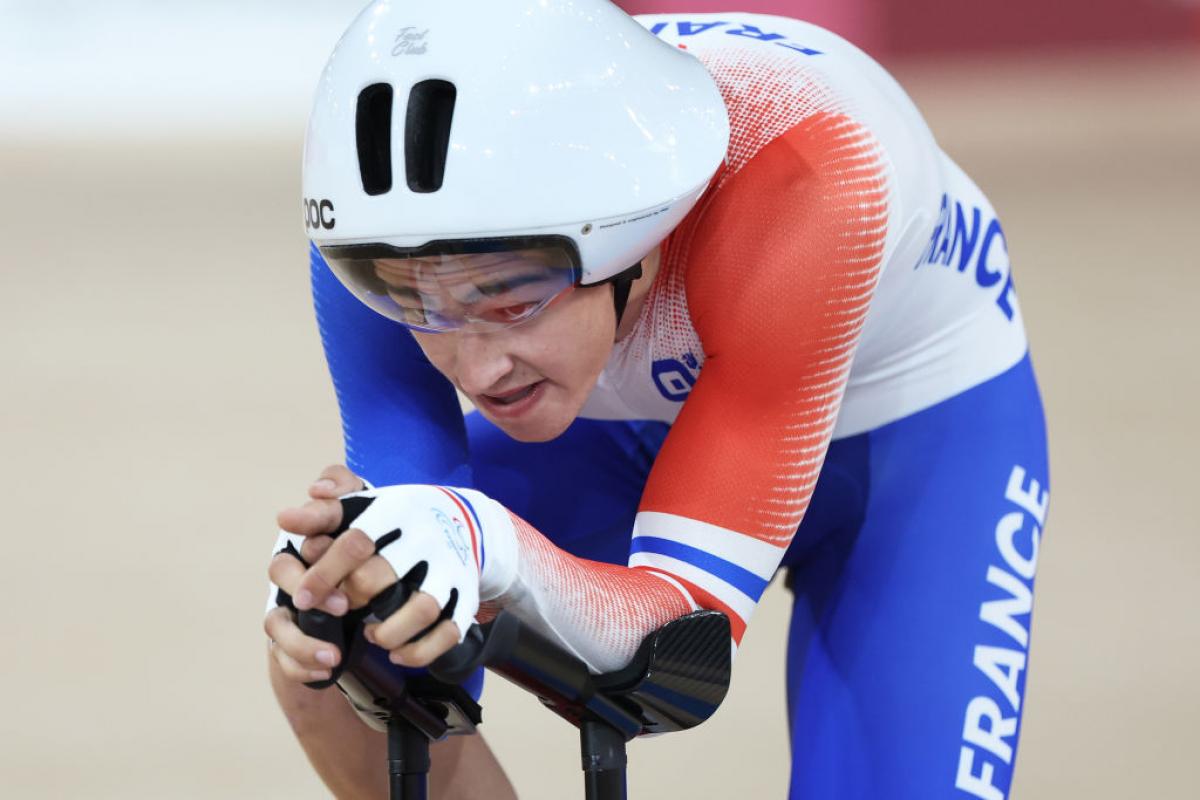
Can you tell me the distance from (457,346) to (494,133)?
0.97 feet

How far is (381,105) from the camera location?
1.97 meters

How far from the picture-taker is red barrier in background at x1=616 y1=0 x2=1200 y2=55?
8.38m

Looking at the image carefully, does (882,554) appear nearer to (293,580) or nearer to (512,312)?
(512,312)

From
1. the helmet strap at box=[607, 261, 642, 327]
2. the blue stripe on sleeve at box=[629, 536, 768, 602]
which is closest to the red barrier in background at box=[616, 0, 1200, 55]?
the helmet strap at box=[607, 261, 642, 327]

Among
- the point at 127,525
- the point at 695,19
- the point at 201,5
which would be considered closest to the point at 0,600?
the point at 127,525

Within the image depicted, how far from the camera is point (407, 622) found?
5.26 ft

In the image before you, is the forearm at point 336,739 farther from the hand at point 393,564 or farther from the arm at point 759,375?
the hand at point 393,564

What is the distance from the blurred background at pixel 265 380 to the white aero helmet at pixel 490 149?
1.76m

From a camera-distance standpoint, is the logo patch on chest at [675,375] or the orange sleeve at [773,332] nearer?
the orange sleeve at [773,332]

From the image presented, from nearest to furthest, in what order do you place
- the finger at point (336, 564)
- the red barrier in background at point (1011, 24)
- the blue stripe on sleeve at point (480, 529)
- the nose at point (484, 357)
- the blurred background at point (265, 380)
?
the finger at point (336, 564) → the blue stripe on sleeve at point (480, 529) → the nose at point (484, 357) → the blurred background at point (265, 380) → the red barrier in background at point (1011, 24)

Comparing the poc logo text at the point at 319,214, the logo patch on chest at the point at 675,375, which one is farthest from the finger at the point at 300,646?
the logo patch on chest at the point at 675,375

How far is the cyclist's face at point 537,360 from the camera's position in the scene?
6.66ft

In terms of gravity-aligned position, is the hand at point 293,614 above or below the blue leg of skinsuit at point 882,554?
above

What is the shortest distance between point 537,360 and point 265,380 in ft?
12.5
